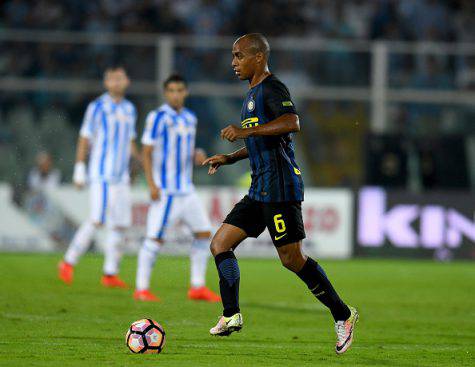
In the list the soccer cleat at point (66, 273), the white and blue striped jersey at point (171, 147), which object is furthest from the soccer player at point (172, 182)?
the soccer cleat at point (66, 273)

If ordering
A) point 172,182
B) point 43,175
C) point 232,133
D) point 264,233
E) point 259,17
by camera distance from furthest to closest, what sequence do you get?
point 259,17 → point 43,175 → point 264,233 → point 172,182 → point 232,133

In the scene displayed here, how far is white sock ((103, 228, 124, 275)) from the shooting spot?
1281 centimetres

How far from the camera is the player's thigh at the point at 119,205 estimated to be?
1293cm

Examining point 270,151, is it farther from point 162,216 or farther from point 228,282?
point 162,216

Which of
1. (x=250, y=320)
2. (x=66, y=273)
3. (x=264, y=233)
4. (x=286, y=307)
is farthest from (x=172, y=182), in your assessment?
(x=264, y=233)

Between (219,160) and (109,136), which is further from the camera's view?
(109,136)

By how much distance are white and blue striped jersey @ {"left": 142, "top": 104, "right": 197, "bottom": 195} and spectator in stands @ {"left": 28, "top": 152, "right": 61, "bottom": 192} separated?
6.75m

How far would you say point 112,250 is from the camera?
42.0ft

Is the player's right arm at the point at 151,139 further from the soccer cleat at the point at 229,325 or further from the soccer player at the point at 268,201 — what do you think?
the soccer cleat at the point at 229,325

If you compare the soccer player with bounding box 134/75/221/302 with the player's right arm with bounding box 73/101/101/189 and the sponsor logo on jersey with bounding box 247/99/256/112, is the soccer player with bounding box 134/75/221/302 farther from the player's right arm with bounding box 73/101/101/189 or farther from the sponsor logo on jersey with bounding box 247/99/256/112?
the sponsor logo on jersey with bounding box 247/99/256/112

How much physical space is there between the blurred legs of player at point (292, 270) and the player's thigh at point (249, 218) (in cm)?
4

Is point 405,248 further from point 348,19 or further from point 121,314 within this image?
point 121,314

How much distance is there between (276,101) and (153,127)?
422 centimetres

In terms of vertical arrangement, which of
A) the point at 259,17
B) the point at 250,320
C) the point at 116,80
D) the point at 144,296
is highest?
the point at 259,17
